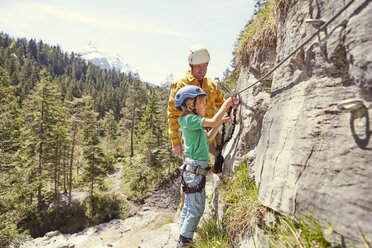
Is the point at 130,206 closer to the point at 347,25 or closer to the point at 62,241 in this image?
the point at 62,241

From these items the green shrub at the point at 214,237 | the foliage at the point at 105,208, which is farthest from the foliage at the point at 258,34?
the foliage at the point at 105,208

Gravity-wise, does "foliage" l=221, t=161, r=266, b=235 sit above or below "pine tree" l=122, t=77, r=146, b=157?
below

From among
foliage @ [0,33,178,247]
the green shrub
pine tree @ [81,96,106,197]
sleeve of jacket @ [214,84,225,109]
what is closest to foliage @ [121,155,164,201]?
foliage @ [0,33,178,247]

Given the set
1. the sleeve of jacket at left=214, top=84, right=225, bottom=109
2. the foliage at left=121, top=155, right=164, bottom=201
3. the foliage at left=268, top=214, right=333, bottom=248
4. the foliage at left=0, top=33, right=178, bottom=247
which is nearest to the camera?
the foliage at left=268, top=214, right=333, bottom=248

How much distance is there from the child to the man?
2.62 ft

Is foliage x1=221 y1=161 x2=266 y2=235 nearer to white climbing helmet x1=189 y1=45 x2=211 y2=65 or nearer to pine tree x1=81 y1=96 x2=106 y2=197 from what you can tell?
white climbing helmet x1=189 y1=45 x2=211 y2=65

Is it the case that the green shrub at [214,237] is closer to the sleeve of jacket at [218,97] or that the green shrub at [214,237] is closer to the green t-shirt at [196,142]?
the green t-shirt at [196,142]

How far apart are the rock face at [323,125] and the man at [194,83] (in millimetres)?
1768

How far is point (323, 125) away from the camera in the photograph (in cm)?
209

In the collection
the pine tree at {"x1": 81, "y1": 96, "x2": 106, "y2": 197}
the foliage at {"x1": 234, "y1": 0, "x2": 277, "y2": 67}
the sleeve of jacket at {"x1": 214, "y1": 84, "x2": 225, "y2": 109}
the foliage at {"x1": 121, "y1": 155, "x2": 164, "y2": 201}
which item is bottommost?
the foliage at {"x1": 121, "y1": 155, "x2": 164, "y2": 201}

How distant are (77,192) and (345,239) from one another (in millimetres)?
32320

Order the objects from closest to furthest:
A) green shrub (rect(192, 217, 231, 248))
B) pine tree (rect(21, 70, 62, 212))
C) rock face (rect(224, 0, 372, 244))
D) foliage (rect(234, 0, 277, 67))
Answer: rock face (rect(224, 0, 372, 244))
green shrub (rect(192, 217, 231, 248))
foliage (rect(234, 0, 277, 67))
pine tree (rect(21, 70, 62, 212))

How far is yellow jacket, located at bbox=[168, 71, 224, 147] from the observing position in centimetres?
455

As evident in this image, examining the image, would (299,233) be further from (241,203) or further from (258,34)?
(258,34)
